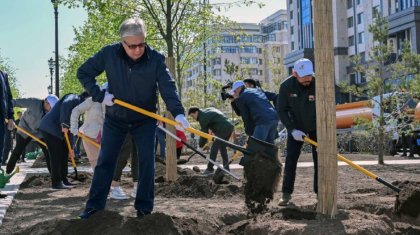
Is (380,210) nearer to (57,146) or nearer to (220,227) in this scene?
(220,227)

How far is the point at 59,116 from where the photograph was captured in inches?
368

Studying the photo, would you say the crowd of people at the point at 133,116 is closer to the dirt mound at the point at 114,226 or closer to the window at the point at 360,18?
the dirt mound at the point at 114,226

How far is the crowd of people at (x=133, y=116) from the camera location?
4879 millimetres

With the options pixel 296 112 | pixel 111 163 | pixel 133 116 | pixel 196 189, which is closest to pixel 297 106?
pixel 296 112

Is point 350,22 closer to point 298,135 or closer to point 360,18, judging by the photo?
point 360,18

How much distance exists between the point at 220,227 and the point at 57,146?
4.91 meters

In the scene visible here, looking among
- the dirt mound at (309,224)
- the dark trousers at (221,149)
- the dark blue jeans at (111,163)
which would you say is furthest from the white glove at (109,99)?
the dark trousers at (221,149)

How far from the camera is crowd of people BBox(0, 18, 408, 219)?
192 inches

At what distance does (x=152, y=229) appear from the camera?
4.34 metres

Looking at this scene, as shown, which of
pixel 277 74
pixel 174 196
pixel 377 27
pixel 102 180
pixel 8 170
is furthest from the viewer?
pixel 277 74

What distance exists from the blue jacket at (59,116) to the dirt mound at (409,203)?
5.21 m

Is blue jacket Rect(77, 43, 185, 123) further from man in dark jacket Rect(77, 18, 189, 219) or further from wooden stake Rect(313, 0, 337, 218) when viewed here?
wooden stake Rect(313, 0, 337, 218)

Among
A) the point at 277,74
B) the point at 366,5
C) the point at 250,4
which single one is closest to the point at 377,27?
the point at 250,4

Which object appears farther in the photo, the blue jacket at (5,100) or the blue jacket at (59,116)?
the blue jacket at (59,116)
